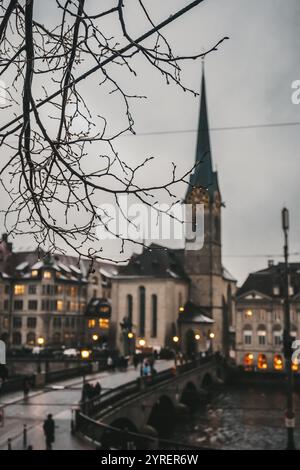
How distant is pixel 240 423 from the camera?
40250mm

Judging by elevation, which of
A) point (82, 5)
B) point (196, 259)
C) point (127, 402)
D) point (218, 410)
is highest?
point (196, 259)

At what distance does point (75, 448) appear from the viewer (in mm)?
17734

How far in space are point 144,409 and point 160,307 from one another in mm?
37126

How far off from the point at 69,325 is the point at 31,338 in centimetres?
595

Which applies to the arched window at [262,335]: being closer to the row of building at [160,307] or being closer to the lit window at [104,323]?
the row of building at [160,307]

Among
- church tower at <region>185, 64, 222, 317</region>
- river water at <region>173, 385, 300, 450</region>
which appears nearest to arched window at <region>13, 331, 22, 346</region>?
church tower at <region>185, 64, 222, 317</region>

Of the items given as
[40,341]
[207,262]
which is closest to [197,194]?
[40,341]

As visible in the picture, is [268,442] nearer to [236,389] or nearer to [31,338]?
[236,389]

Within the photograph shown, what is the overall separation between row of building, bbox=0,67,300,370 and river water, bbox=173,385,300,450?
13.6 meters

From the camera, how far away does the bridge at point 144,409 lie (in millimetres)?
18891

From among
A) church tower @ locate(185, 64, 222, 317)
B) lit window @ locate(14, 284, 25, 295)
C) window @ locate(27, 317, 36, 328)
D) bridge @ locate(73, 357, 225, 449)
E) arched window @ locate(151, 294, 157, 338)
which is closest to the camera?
bridge @ locate(73, 357, 225, 449)

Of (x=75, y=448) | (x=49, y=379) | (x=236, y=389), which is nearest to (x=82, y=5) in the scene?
(x=75, y=448)

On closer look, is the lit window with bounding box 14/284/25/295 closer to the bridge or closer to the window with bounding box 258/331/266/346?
the bridge

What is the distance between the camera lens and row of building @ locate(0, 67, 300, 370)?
70.2 metres
